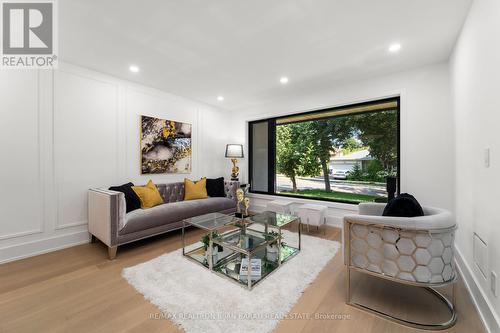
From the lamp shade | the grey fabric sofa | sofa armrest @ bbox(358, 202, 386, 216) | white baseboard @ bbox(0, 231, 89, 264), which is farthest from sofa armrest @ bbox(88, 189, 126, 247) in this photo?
sofa armrest @ bbox(358, 202, 386, 216)

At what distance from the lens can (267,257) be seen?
2.39 metres

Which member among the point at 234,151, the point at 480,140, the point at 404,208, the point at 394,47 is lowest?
the point at 404,208

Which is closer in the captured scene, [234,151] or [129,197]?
[129,197]

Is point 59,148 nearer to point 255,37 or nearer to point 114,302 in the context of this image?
point 114,302

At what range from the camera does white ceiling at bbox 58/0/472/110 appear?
1876 mm

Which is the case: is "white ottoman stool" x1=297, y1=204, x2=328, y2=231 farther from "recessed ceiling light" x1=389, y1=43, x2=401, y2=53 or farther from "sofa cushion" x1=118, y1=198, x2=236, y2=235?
"recessed ceiling light" x1=389, y1=43, x2=401, y2=53

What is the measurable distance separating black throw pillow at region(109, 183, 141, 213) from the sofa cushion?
12 centimetres

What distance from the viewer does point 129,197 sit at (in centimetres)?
301

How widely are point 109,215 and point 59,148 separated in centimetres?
122

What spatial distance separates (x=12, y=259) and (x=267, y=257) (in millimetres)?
2960

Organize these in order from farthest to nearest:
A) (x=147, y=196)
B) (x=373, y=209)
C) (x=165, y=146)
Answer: (x=165, y=146) < (x=147, y=196) < (x=373, y=209)

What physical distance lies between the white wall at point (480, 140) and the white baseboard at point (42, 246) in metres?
4.25

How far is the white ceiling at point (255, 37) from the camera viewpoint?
73.9 inches

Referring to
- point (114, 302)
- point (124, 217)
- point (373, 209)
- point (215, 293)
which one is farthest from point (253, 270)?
point (124, 217)
